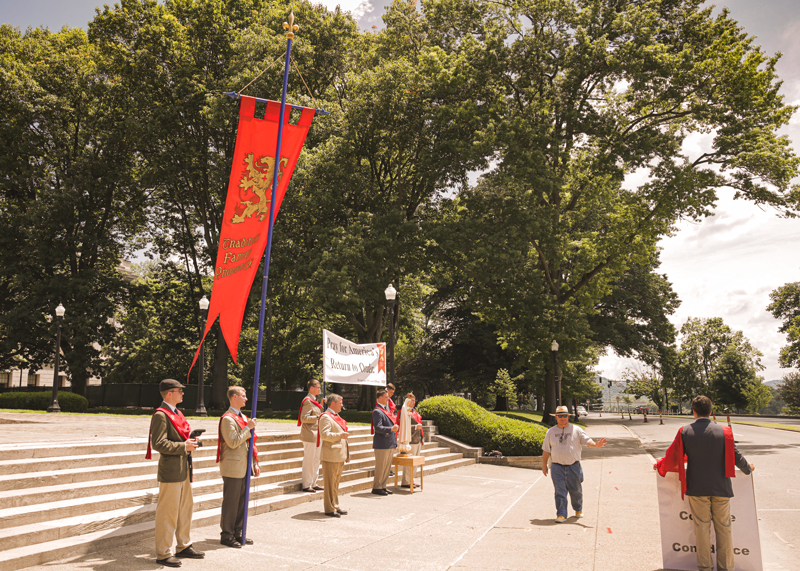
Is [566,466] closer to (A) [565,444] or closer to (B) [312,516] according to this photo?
(A) [565,444]

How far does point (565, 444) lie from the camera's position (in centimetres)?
865

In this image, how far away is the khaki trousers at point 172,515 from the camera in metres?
5.71

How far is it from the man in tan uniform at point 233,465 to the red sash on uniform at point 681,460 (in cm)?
481

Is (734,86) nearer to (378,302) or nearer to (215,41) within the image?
(378,302)

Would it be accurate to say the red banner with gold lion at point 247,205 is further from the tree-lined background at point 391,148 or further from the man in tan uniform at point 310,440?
the tree-lined background at point 391,148

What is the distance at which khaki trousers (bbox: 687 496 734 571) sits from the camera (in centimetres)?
574

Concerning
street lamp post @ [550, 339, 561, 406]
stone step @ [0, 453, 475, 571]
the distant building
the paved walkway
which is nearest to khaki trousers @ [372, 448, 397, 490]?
the paved walkway

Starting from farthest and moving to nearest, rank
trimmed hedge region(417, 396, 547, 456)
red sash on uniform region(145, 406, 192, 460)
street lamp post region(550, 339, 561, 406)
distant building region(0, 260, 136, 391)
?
distant building region(0, 260, 136, 391)
street lamp post region(550, 339, 561, 406)
trimmed hedge region(417, 396, 547, 456)
red sash on uniform region(145, 406, 192, 460)

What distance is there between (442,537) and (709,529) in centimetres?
324

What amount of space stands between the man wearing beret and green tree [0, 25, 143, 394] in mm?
24303

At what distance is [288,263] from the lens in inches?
962

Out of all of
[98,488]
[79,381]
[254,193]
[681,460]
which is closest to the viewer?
[681,460]

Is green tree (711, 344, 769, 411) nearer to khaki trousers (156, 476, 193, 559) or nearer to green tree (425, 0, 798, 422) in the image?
green tree (425, 0, 798, 422)

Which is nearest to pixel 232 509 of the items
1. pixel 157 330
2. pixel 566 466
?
pixel 566 466
